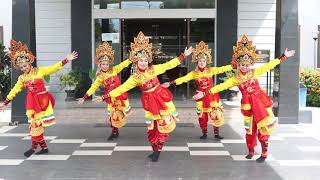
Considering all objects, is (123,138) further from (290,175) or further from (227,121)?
(290,175)

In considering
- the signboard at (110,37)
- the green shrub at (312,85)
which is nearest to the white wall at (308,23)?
the green shrub at (312,85)

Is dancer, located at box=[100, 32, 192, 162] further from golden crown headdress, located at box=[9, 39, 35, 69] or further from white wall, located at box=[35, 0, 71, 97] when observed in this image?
white wall, located at box=[35, 0, 71, 97]

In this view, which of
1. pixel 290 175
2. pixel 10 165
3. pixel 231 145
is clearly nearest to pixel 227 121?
pixel 231 145

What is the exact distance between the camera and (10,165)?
Result: 23.4 ft

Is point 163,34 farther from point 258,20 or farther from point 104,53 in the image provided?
point 104,53

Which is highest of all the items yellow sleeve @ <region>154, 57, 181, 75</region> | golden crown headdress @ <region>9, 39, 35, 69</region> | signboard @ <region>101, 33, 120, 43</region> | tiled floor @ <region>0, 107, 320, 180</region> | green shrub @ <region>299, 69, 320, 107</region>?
signboard @ <region>101, 33, 120, 43</region>

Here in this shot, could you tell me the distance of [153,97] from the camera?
7.38 metres

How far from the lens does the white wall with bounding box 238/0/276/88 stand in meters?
13.6

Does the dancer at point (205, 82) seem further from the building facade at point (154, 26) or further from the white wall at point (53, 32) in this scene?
the white wall at point (53, 32)

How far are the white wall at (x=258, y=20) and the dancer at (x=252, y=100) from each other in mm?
A: 6370

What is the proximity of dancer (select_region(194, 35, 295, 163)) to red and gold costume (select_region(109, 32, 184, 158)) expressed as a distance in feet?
1.84

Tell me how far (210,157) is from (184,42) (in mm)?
6566

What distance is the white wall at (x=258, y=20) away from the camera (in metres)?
13.6

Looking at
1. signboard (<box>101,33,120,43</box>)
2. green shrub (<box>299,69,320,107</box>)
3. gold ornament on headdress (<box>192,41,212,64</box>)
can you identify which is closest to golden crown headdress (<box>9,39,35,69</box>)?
gold ornament on headdress (<box>192,41,212,64</box>)
